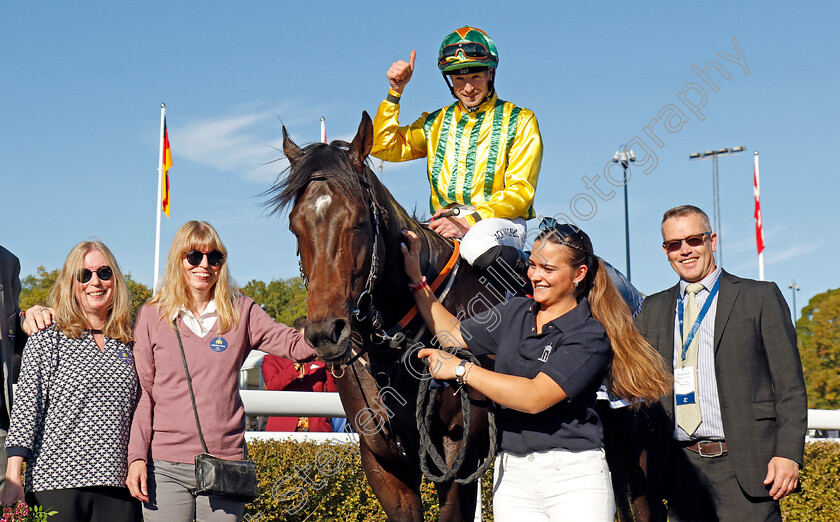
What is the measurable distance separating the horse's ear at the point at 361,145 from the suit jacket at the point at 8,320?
1.67m

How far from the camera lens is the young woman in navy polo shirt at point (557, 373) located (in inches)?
105

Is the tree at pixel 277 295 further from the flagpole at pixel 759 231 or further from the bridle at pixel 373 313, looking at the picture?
the bridle at pixel 373 313

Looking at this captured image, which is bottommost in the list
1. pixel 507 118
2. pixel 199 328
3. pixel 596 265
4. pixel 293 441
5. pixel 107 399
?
pixel 293 441

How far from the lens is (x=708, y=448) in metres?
3.51

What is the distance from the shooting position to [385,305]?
11.2 ft

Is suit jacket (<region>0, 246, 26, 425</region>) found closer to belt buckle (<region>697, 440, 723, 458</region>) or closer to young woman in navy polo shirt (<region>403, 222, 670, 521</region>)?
young woman in navy polo shirt (<region>403, 222, 670, 521</region>)

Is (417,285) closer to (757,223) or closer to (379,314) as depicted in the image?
(379,314)

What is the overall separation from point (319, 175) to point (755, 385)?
210 cm

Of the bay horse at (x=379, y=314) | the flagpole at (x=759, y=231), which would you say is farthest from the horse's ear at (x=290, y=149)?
the flagpole at (x=759, y=231)

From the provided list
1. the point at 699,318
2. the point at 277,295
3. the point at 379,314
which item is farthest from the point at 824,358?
the point at 379,314

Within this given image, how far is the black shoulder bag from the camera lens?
3111mm

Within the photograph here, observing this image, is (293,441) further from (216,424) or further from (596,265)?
(596,265)

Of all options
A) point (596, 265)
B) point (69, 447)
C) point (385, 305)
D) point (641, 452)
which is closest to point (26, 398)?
point (69, 447)

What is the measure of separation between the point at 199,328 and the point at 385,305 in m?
0.83
